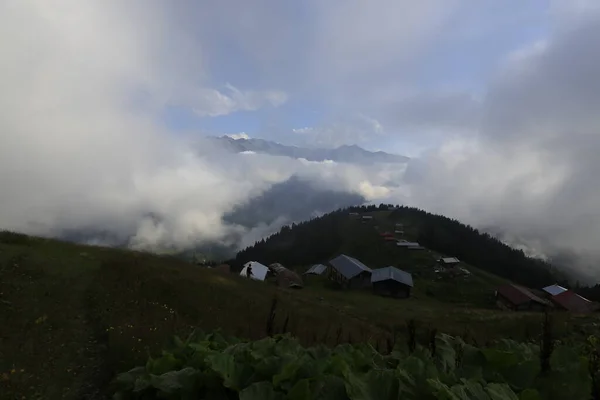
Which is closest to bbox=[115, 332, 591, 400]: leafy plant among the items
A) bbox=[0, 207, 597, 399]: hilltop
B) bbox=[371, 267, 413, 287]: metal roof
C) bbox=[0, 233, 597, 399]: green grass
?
bbox=[0, 207, 597, 399]: hilltop

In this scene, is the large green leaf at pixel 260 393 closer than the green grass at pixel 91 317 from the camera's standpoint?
Yes

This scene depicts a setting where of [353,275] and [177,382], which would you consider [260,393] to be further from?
[353,275]

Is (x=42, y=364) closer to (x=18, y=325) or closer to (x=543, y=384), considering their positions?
(x=18, y=325)

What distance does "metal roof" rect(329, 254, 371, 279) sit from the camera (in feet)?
354

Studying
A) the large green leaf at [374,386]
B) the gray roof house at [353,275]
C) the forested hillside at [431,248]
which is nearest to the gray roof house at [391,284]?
the gray roof house at [353,275]

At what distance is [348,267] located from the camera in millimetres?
112375

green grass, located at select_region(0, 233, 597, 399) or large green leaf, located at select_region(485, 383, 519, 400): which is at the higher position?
large green leaf, located at select_region(485, 383, 519, 400)

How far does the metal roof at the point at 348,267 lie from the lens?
10803 cm

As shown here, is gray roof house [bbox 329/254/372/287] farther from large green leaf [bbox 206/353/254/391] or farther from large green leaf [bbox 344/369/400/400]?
large green leaf [bbox 344/369/400/400]

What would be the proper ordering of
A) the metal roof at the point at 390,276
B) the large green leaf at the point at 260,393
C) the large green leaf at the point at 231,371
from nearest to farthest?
the large green leaf at the point at 260,393 → the large green leaf at the point at 231,371 → the metal roof at the point at 390,276

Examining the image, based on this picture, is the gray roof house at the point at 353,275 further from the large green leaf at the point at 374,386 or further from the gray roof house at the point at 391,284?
the large green leaf at the point at 374,386

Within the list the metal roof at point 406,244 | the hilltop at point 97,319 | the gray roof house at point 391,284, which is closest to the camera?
the hilltop at point 97,319

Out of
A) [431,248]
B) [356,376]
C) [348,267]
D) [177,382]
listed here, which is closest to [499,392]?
[356,376]

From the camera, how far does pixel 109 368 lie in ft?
45.0
